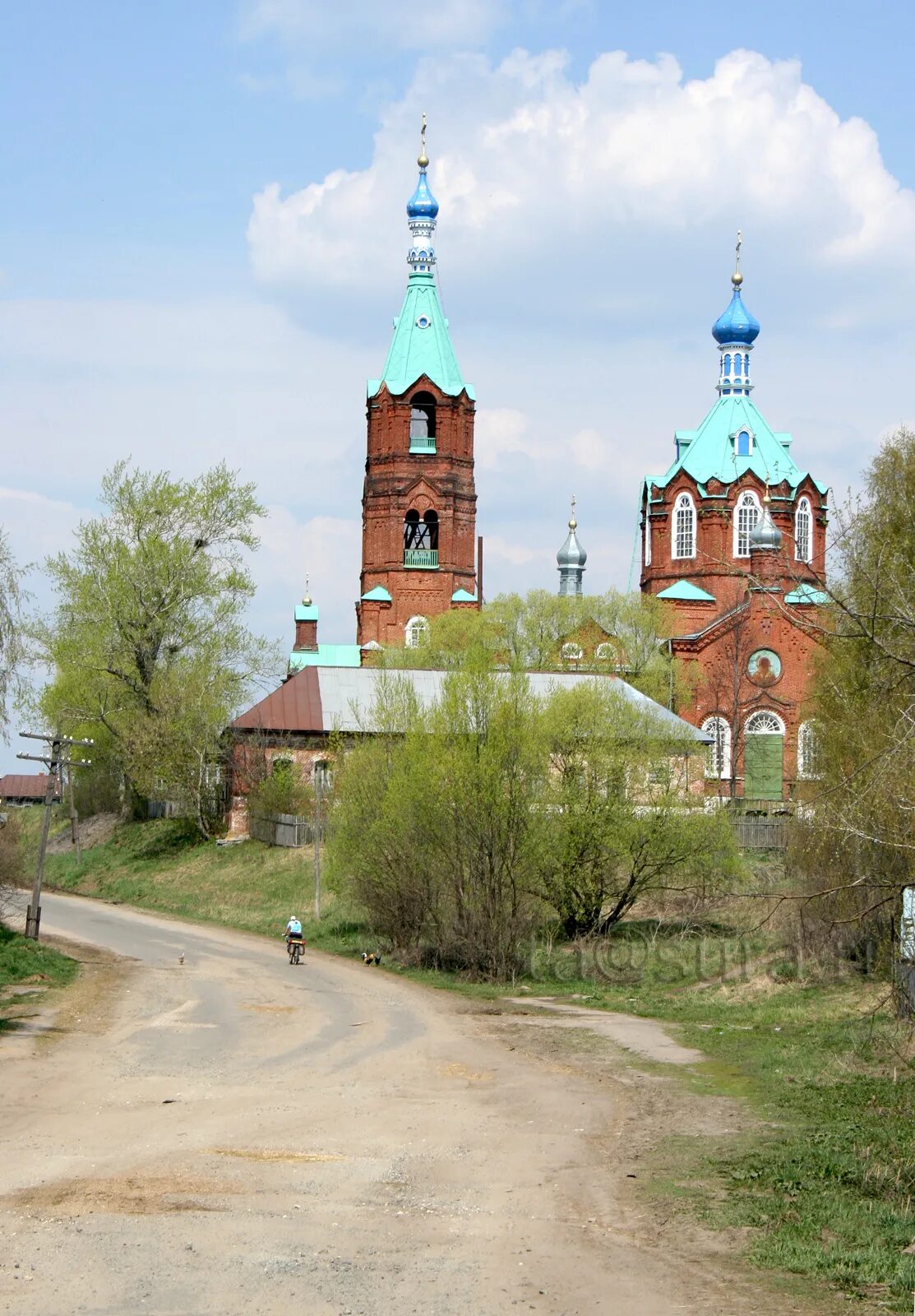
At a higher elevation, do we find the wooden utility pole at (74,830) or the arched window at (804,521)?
the arched window at (804,521)

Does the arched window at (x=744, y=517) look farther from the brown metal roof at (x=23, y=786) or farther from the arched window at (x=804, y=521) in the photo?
the brown metal roof at (x=23, y=786)

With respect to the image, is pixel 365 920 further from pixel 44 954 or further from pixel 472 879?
pixel 44 954

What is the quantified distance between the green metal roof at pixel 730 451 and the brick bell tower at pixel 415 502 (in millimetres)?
8519

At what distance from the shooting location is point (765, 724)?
60.1m

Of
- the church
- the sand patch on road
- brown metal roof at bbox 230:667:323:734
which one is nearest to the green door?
the church

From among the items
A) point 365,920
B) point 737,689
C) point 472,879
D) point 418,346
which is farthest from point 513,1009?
point 418,346

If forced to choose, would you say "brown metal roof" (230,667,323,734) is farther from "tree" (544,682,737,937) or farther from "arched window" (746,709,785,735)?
"tree" (544,682,737,937)

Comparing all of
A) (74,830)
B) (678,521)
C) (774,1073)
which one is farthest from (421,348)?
(774,1073)

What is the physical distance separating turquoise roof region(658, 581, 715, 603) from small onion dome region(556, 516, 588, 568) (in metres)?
8.25

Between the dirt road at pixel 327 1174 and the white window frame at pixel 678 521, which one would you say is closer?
the dirt road at pixel 327 1174

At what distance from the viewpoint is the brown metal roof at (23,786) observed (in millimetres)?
100812

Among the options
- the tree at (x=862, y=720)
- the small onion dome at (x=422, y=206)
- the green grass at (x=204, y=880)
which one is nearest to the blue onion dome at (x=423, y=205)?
the small onion dome at (x=422, y=206)

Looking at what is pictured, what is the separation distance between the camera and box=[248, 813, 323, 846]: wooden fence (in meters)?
45.6

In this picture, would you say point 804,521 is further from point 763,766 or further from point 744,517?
point 763,766
